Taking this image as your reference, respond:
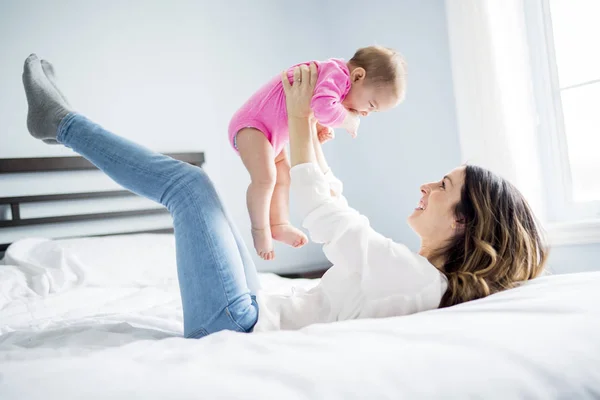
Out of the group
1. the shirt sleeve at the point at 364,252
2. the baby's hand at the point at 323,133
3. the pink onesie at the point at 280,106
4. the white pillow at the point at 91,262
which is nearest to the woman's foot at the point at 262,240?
the pink onesie at the point at 280,106

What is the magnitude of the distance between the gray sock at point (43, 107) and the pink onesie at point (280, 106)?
47cm

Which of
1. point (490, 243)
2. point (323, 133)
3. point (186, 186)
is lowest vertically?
point (490, 243)

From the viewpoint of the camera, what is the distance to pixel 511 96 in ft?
7.76

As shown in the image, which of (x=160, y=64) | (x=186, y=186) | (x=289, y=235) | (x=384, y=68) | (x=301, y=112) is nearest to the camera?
(x=186, y=186)

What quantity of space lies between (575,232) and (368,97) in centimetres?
123

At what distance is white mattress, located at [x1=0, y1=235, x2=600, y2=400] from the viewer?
58 cm

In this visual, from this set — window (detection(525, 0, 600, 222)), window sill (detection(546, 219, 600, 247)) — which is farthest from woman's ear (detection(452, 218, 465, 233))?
window (detection(525, 0, 600, 222))

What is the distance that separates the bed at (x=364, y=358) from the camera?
58 cm

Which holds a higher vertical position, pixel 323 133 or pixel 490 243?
A: pixel 323 133

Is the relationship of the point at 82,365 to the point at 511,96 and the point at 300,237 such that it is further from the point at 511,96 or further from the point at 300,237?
the point at 511,96

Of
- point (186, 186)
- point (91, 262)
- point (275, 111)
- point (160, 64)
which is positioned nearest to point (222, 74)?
point (160, 64)

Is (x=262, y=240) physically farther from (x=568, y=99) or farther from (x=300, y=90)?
(x=568, y=99)

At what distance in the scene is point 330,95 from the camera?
134 cm

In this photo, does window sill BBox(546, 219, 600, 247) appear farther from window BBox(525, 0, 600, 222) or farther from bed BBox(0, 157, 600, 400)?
bed BBox(0, 157, 600, 400)
